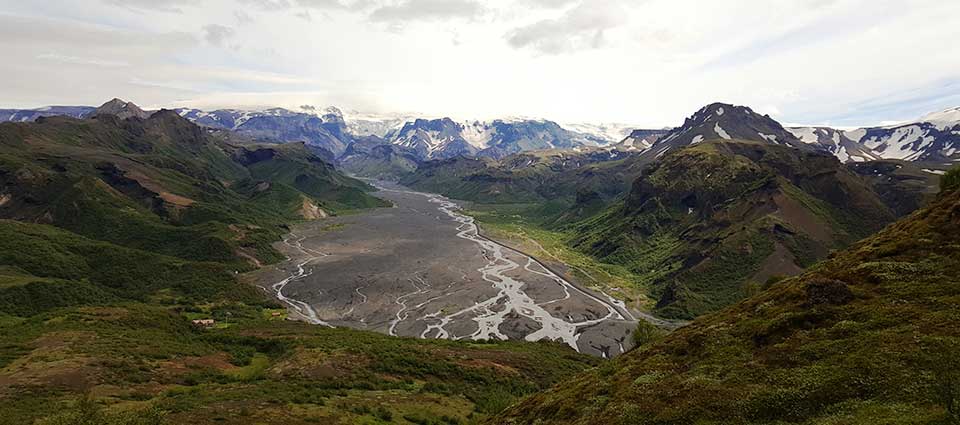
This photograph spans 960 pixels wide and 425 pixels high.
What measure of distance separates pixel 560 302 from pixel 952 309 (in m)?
133

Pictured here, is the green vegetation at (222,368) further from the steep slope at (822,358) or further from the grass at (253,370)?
the steep slope at (822,358)

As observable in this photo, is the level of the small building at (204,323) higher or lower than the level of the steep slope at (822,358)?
lower

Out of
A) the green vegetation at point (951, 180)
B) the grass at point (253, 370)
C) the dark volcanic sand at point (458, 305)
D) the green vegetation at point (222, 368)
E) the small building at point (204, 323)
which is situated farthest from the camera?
the dark volcanic sand at point (458, 305)

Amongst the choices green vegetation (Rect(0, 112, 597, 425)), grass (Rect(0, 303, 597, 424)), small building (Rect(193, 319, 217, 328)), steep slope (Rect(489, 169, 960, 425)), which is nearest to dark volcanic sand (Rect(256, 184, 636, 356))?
green vegetation (Rect(0, 112, 597, 425))

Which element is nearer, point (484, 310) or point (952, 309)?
point (952, 309)

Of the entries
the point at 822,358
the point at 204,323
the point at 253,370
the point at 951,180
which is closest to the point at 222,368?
the point at 253,370

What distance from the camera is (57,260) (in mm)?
152750

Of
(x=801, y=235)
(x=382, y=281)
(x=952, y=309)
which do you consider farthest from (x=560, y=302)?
(x=952, y=309)

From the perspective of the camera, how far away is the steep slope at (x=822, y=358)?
25984mm

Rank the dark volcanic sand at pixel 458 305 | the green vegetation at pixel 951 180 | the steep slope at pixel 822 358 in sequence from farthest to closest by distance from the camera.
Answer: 1. the dark volcanic sand at pixel 458 305
2. the green vegetation at pixel 951 180
3. the steep slope at pixel 822 358

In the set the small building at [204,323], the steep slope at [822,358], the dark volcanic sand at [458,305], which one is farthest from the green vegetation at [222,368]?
the steep slope at [822,358]

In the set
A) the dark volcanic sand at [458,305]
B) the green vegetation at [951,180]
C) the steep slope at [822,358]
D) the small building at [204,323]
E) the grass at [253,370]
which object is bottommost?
the dark volcanic sand at [458,305]

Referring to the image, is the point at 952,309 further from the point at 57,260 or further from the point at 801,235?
the point at 57,260

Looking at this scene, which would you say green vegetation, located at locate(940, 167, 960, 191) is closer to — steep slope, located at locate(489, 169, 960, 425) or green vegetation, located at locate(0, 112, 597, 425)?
steep slope, located at locate(489, 169, 960, 425)
